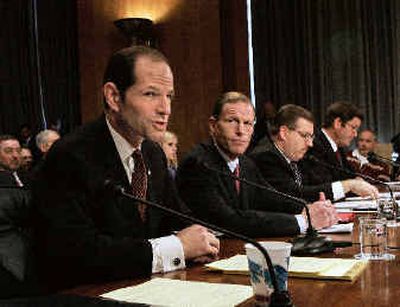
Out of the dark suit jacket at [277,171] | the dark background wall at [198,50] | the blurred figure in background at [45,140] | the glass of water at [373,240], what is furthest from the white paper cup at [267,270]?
the dark background wall at [198,50]

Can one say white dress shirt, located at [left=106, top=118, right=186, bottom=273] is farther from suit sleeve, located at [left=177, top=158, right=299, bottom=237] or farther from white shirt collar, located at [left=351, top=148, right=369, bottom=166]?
white shirt collar, located at [left=351, top=148, right=369, bottom=166]

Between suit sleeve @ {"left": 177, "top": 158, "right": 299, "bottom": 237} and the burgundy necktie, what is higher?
suit sleeve @ {"left": 177, "top": 158, "right": 299, "bottom": 237}

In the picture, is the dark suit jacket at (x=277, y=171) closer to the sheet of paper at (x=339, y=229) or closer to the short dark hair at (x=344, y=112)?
the sheet of paper at (x=339, y=229)

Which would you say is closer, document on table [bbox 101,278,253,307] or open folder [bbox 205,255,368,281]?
document on table [bbox 101,278,253,307]

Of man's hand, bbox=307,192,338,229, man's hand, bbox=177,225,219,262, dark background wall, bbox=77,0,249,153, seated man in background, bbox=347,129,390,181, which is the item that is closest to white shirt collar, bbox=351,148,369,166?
seated man in background, bbox=347,129,390,181

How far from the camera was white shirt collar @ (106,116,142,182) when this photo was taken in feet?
6.49

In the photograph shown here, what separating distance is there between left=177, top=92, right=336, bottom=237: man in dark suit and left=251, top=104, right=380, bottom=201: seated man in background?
52 centimetres

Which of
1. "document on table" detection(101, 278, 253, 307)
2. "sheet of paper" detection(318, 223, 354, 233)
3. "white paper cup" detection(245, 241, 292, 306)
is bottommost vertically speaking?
"sheet of paper" detection(318, 223, 354, 233)

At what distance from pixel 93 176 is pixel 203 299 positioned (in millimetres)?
663

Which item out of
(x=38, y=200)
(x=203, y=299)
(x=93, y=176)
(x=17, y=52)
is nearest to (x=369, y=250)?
(x=203, y=299)

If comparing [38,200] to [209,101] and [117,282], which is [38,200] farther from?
[209,101]

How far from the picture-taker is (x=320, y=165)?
4.45 meters

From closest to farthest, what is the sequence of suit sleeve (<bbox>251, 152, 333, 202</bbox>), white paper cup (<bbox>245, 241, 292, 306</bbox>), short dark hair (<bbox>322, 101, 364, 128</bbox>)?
white paper cup (<bbox>245, 241, 292, 306</bbox>)
suit sleeve (<bbox>251, 152, 333, 202</bbox>)
short dark hair (<bbox>322, 101, 364, 128</bbox>)

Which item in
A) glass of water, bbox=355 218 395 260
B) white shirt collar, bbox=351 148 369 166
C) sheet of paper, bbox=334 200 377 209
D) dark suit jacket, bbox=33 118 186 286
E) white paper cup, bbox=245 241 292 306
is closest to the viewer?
white paper cup, bbox=245 241 292 306
